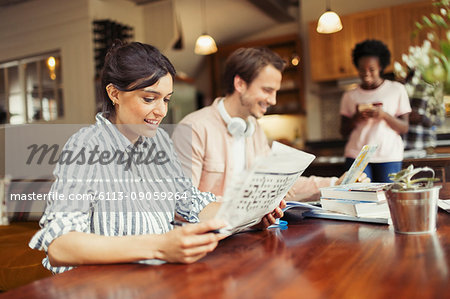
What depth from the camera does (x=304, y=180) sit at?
2.00 meters

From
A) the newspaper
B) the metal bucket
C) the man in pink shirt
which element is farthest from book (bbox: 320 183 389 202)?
the man in pink shirt

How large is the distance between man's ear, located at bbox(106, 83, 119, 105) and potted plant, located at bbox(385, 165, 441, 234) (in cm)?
80

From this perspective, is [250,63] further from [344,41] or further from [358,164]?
[344,41]

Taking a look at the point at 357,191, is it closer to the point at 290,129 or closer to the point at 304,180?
the point at 304,180

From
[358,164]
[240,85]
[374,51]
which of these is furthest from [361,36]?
[358,164]

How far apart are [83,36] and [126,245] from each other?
519cm

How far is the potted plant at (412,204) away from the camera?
98cm

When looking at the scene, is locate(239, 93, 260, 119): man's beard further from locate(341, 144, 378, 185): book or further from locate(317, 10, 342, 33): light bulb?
locate(317, 10, 342, 33): light bulb

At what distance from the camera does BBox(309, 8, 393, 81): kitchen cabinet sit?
548cm

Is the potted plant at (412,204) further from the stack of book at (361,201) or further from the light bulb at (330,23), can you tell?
the light bulb at (330,23)

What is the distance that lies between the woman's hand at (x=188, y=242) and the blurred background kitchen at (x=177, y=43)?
4.26 meters

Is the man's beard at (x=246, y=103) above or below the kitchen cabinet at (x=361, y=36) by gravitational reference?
below

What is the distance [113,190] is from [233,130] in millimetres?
1050

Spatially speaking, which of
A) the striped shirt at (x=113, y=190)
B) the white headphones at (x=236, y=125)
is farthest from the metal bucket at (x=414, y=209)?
the white headphones at (x=236, y=125)
